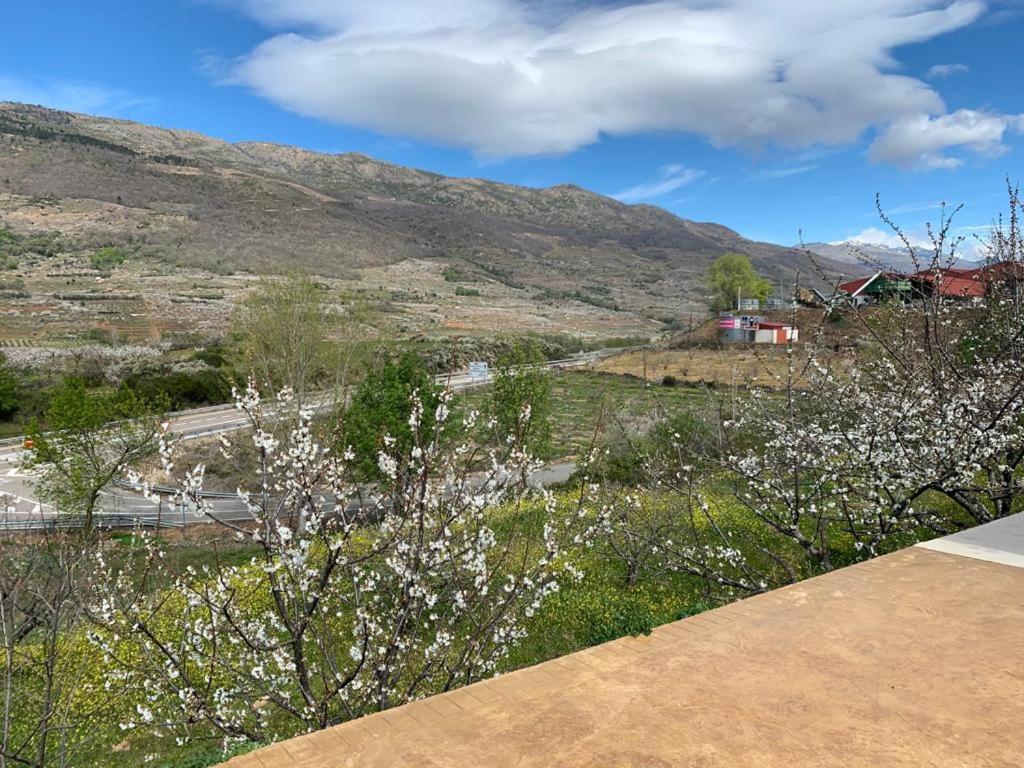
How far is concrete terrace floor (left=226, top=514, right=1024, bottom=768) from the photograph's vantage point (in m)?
2.80

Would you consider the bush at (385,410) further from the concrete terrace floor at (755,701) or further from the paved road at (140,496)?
the concrete terrace floor at (755,701)

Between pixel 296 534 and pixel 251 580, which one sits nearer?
pixel 296 534

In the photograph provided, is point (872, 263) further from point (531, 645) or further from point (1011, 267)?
point (531, 645)

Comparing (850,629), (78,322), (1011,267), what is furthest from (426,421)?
(78,322)

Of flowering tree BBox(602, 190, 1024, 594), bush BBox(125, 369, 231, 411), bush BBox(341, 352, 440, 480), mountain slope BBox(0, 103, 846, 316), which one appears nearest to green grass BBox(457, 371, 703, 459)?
bush BBox(341, 352, 440, 480)

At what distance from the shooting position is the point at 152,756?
24.5 ft

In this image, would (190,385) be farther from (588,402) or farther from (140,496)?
(588,402)

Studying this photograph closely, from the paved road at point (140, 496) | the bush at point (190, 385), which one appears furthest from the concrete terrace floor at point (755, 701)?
the bush at point (190, 385)

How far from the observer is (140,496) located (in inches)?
1035

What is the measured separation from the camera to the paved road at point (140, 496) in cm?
2134

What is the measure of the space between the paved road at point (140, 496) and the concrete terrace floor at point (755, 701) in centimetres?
1493

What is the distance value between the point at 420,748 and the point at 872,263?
34.4ft

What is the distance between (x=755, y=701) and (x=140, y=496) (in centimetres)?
2852

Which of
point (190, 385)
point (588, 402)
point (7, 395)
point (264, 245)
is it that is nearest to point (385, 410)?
point (190, 385)
